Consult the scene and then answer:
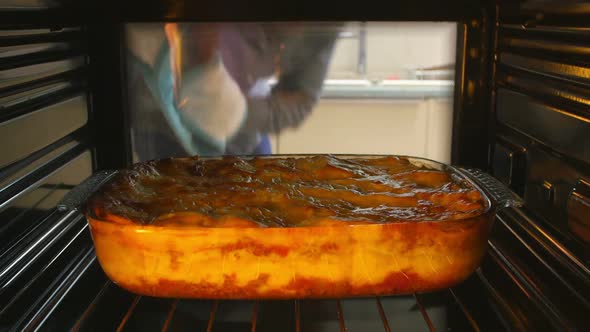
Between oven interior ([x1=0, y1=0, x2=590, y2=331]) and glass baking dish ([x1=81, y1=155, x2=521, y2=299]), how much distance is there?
52 mm

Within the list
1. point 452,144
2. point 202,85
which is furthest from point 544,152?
point 202,85

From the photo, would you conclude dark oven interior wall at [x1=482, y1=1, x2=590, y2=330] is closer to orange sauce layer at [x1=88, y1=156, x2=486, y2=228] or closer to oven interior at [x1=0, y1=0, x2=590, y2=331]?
oven interior at [x1=0, y1=0, x2=590, y2=331]

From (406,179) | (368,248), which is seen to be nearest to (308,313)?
(368,248)

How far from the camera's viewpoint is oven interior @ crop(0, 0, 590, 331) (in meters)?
0.86

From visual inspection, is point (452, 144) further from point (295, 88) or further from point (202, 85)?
point (202, 85)

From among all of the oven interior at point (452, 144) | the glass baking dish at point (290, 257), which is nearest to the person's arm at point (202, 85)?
the oven interior at point (452, 144)

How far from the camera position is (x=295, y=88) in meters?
1.25

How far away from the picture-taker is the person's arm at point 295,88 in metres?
1.24

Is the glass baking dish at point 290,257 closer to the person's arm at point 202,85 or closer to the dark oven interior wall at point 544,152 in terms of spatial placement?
the dark oven interior wall at point 544,152

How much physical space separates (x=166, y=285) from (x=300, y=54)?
572mm

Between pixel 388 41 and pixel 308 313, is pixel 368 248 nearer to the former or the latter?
pixel 308 313

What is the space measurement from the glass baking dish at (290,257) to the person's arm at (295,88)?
1.59 feet

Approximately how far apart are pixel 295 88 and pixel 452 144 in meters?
0.32

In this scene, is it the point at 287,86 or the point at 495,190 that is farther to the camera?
the point at 287,86
